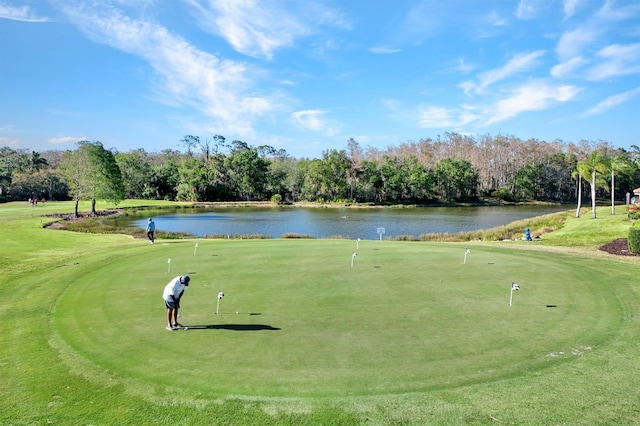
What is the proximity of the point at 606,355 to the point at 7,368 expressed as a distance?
14376 mm

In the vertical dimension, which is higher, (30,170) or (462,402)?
(30,170)

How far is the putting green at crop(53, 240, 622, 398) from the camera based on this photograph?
9172 millimetres

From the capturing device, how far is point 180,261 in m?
22.0

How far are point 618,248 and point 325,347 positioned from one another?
24727mm

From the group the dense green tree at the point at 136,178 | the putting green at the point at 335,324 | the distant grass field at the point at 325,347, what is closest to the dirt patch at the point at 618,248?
the putting green at the point at 335,324

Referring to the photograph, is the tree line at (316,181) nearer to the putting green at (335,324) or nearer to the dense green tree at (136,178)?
the dense green tree at (136,178)

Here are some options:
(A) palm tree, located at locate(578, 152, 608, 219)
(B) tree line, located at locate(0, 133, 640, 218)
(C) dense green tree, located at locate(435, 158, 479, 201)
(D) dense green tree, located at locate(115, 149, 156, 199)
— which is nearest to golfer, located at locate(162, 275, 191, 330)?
(A) palm tree, located at locate(578, 152, 608, 219)

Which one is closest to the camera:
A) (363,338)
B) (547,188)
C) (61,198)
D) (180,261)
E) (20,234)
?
(363,338)

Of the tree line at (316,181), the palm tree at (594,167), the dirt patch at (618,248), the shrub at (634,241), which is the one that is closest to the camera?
the shrub at (634,241)

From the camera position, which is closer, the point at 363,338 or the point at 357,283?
the point at 363,338

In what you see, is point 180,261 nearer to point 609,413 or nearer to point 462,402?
point 462,402

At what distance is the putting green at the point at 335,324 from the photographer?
9.17 m

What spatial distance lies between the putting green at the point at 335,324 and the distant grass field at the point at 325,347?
55mm

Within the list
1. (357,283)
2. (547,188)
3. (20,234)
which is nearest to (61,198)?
(20,234)
